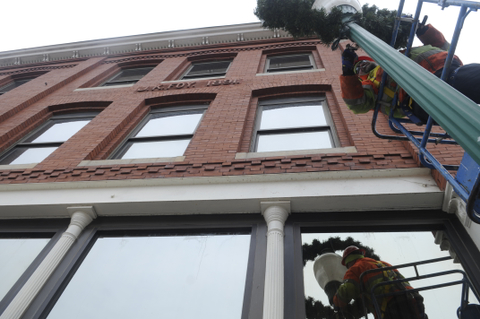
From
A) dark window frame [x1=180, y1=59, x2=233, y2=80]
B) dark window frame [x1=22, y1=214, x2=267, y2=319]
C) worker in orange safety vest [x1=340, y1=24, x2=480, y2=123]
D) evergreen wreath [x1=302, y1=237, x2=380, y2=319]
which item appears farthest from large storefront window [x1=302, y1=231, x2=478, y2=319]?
dark window frame [x1=180, y1=59, x2=233, y2=80]

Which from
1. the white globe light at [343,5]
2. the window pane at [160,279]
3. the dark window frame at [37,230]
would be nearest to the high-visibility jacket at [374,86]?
the white globe light at [343,5]

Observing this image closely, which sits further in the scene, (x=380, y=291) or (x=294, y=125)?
(x=294, y=125)

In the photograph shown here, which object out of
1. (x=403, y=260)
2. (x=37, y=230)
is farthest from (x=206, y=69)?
(x=403, y=260)

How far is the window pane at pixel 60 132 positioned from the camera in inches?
319

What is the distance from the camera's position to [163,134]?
7.38 meters

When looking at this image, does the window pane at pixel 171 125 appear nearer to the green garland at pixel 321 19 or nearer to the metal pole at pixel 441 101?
the green garland at pixel 321 19

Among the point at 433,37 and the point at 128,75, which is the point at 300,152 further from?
the point at 128,75

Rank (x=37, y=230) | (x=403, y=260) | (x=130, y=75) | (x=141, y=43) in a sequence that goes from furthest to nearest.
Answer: (x=141, y=43) < (x=130, y=75) < (x=37, y=230) < (x=403, y=260)

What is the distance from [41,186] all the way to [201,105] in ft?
14.5

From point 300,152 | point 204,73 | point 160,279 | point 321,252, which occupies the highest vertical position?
point 204,73

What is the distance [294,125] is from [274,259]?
404cm

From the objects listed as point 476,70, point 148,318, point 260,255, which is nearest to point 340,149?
point 260,255

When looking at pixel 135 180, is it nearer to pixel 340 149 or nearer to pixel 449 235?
pixel 340 149

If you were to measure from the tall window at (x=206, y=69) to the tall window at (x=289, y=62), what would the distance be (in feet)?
5.23
